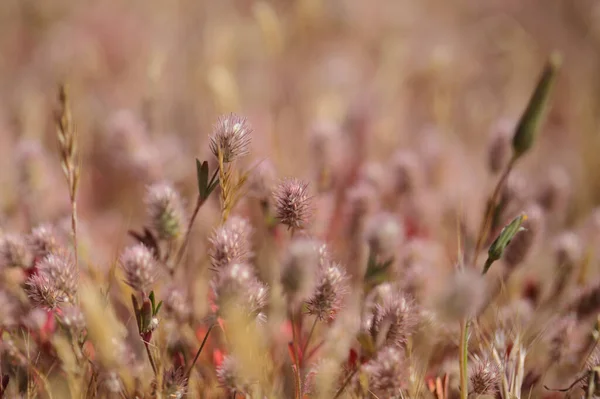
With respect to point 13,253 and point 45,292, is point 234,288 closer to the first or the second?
point 45,292

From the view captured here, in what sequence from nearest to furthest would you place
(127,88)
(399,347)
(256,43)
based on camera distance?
1. (399,347)
2. (127,88)
3. (256,43)

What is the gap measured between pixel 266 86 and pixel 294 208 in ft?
3.43

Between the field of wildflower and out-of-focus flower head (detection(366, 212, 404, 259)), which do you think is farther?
out-of-focus flower head (detection(366, 212, 404, 259))

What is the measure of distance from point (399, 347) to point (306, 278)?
178 mm

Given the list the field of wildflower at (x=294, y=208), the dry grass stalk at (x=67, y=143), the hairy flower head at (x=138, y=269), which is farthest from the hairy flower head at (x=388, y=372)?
the dry grass stalk at (x=67, y=143)

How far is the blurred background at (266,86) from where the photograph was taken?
1001 mm

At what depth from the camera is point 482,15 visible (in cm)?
207

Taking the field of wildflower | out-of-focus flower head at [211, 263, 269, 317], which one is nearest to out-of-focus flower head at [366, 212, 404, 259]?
the field of wildflower

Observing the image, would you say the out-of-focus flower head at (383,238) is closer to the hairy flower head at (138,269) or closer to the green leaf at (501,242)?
the green leaf at (501,242)

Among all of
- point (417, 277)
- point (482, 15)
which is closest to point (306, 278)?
point (417, 277)

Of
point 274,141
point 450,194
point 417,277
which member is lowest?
point 417,277

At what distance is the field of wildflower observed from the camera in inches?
19.9

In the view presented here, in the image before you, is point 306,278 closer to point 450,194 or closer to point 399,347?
point 399,347

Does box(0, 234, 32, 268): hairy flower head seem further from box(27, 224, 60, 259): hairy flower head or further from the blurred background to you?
the blurred background
